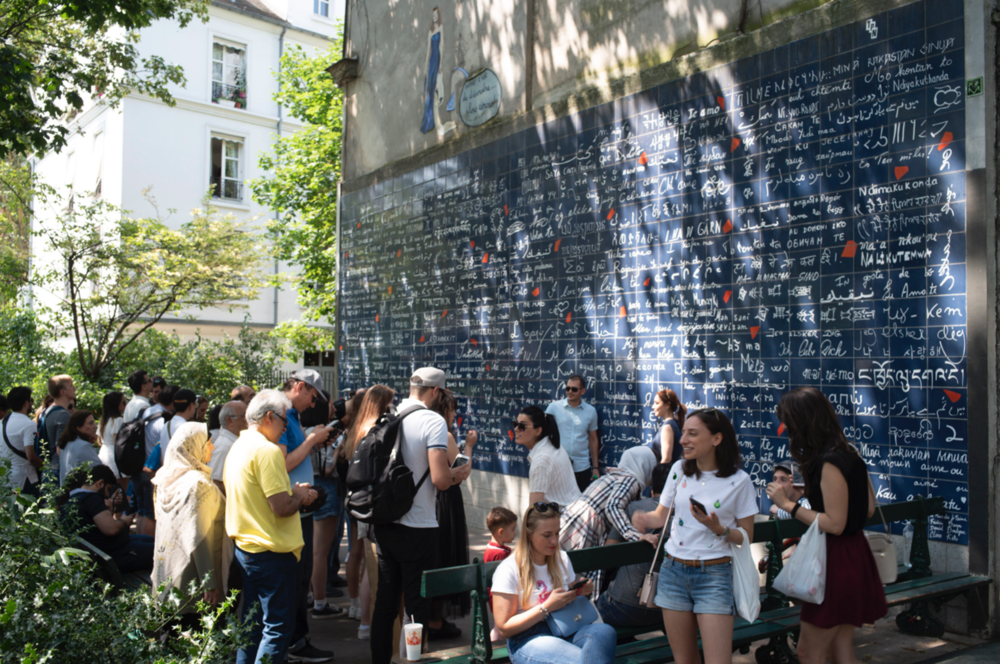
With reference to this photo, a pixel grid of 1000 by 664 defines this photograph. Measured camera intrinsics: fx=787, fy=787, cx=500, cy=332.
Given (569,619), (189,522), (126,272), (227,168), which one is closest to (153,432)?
(189,522)

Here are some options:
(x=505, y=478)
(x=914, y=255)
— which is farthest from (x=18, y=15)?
(x=914, y=255)

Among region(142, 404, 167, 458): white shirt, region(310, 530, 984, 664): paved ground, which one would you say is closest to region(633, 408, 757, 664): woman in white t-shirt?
region(310, 530, 984, 664): paved ground

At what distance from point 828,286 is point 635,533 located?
8.91 feet

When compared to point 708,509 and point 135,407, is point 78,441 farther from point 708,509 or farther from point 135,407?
point 708,509

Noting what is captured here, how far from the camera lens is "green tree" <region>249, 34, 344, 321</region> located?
19578mm

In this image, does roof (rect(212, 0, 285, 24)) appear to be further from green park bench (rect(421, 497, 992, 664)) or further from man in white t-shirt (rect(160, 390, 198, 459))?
green park bench (rect(421, 497, 992, 664))

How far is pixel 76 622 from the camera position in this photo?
296cm

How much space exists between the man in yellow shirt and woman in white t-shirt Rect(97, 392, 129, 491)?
499 centimetres

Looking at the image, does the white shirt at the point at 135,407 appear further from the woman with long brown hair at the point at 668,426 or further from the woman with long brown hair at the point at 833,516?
the woman with long brown hair at the point at 833,516

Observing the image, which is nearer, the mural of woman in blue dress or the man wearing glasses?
the man wearing glasses

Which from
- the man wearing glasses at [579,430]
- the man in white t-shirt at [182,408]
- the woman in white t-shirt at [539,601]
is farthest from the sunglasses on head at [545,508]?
the man in white t-shirt at [182,408]

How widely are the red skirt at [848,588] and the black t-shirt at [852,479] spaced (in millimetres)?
89

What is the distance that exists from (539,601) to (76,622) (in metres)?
2.01

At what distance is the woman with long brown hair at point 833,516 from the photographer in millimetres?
3828
